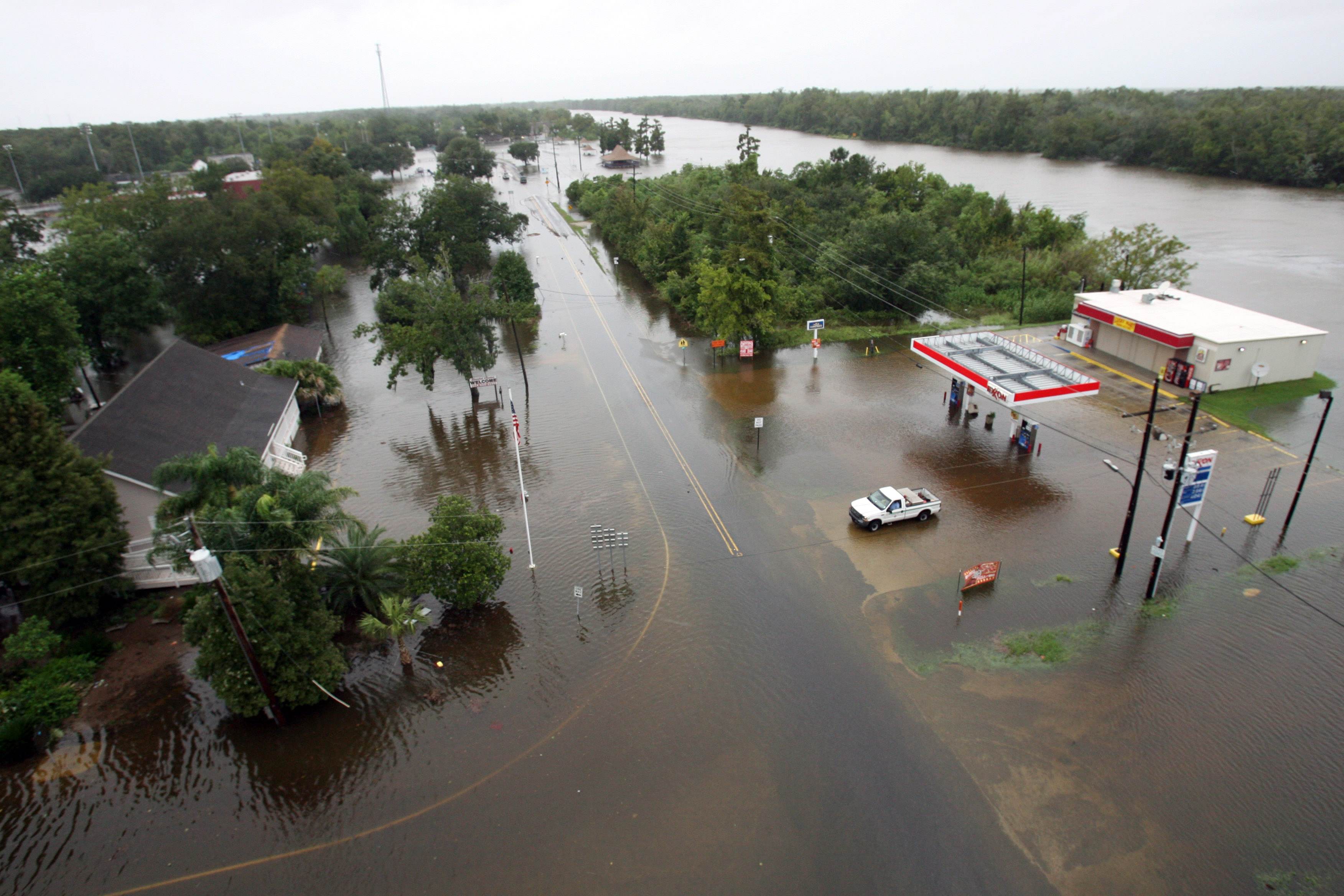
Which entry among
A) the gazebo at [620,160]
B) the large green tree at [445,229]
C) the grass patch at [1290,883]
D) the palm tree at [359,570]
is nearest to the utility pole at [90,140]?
the gazebo at [620,160]

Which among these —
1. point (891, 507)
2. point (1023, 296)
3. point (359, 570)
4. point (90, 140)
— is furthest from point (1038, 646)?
point (90, 140)

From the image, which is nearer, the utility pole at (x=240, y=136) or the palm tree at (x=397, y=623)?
the palm tree at (x=397, y=623)

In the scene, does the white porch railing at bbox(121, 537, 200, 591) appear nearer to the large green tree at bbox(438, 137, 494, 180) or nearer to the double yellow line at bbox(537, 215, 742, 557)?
the double yellow line at bbox(537, 215, 742, 557)

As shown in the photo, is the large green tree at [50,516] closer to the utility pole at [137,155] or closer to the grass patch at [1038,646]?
the grass patch at [1038,646]

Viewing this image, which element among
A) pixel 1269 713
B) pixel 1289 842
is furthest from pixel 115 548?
pixel 1269 713

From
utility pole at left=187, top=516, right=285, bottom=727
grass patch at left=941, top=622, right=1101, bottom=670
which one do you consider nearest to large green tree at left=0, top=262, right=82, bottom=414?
utility pole at left=187, top=516, right=285, bottom=727

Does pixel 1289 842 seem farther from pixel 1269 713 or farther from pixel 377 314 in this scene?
pixel 377 314
